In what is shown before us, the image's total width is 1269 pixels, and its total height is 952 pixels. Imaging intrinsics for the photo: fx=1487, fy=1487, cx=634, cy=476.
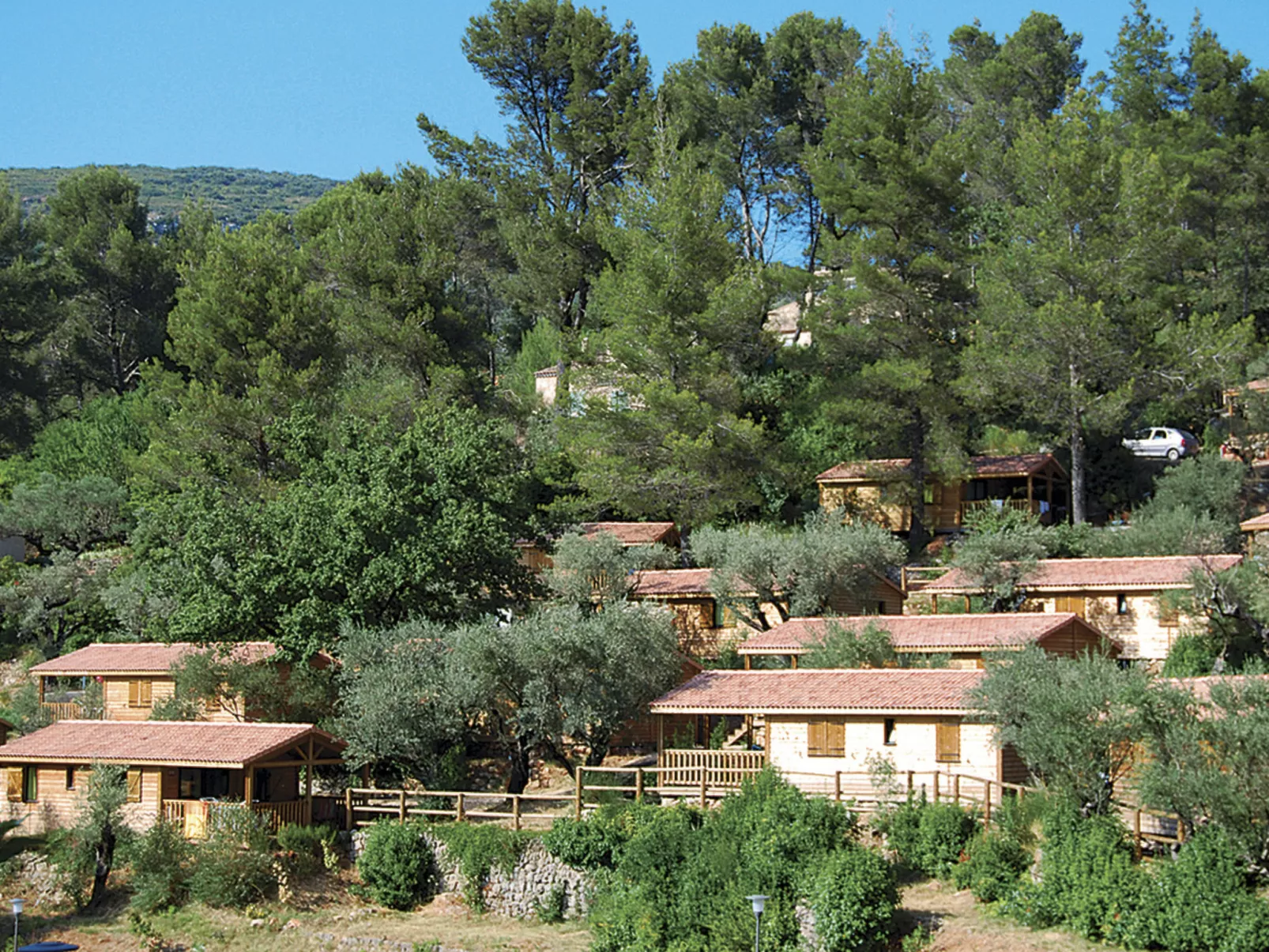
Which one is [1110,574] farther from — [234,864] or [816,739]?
[234,864]

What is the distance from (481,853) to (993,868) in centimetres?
1128

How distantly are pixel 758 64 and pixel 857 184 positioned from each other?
18.9 m

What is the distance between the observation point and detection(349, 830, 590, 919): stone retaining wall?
3152cm

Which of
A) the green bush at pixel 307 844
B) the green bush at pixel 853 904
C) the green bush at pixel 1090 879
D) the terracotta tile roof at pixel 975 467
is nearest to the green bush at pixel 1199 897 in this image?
the green bush at pixel 1090 879

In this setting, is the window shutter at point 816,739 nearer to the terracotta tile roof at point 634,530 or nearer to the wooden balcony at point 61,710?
the terracotta tile roof at point 634,530

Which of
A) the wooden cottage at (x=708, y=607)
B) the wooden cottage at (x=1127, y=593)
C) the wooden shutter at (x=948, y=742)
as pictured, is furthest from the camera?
the wooden cottage at (x=708, y=607)

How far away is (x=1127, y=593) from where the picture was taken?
41625 mm

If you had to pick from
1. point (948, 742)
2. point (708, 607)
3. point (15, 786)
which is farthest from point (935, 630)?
point (15, 786)

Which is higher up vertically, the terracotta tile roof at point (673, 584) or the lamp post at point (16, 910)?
the terracotta tile roof at point (673, 584)

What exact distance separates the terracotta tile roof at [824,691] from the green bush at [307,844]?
818 cm

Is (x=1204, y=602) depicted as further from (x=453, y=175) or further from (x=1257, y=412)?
(x=453, y=175)

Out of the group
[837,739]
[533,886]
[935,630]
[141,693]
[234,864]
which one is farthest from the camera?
[141,693]

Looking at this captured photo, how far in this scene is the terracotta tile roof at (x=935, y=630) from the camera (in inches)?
1470

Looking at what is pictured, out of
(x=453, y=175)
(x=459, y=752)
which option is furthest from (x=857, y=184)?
(x=459, y=752)
